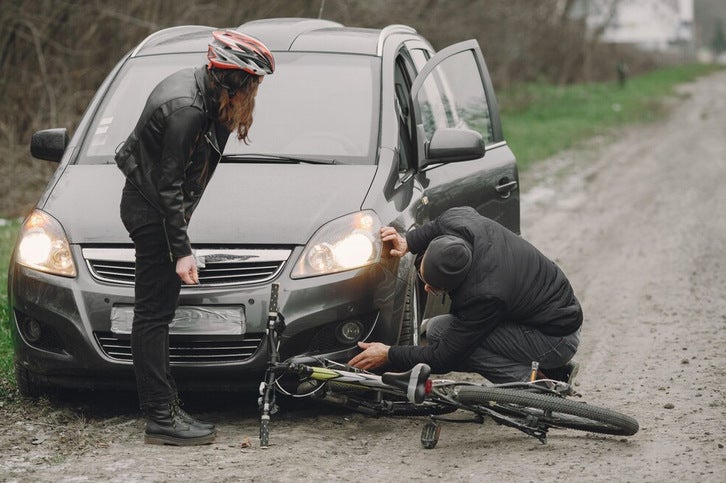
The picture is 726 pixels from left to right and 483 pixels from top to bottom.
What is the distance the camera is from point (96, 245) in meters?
5.48

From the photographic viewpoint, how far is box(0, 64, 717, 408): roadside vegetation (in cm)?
1883

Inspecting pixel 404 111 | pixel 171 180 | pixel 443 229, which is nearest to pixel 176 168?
pixel 171 180

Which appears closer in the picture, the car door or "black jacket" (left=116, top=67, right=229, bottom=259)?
"black jacket" (left=116, top=67, right=229, bottom=259)

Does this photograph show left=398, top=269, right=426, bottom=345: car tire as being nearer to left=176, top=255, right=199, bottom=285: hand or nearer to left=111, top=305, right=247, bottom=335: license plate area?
left=111, top=305, right=247, bottom=335: license plate area

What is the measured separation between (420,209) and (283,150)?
761 mm

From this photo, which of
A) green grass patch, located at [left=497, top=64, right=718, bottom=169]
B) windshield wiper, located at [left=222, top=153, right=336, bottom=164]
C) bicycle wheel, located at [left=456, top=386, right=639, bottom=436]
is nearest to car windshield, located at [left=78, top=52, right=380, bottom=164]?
windshield wiper, located at [left=222, top=153, right=336, bottom=164]

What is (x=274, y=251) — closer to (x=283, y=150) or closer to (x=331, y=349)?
(x=331, y=349)

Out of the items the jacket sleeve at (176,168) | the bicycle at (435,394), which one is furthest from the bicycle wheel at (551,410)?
the jacket sleeve at (176,168)

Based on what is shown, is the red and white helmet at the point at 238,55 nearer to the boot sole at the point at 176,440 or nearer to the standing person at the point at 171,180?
the standing person at the point at 171,180

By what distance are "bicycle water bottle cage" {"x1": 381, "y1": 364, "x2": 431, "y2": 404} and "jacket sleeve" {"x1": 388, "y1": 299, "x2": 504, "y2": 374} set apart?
262mm

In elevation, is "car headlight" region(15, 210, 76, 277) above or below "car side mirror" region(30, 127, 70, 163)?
below

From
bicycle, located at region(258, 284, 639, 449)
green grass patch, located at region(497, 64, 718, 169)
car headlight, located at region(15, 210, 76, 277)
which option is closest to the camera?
bicycle, located at region(258, 284, 639, 449)

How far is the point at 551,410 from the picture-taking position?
5.17 meters

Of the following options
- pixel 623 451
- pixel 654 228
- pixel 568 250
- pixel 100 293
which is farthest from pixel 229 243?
pixel 654 228
